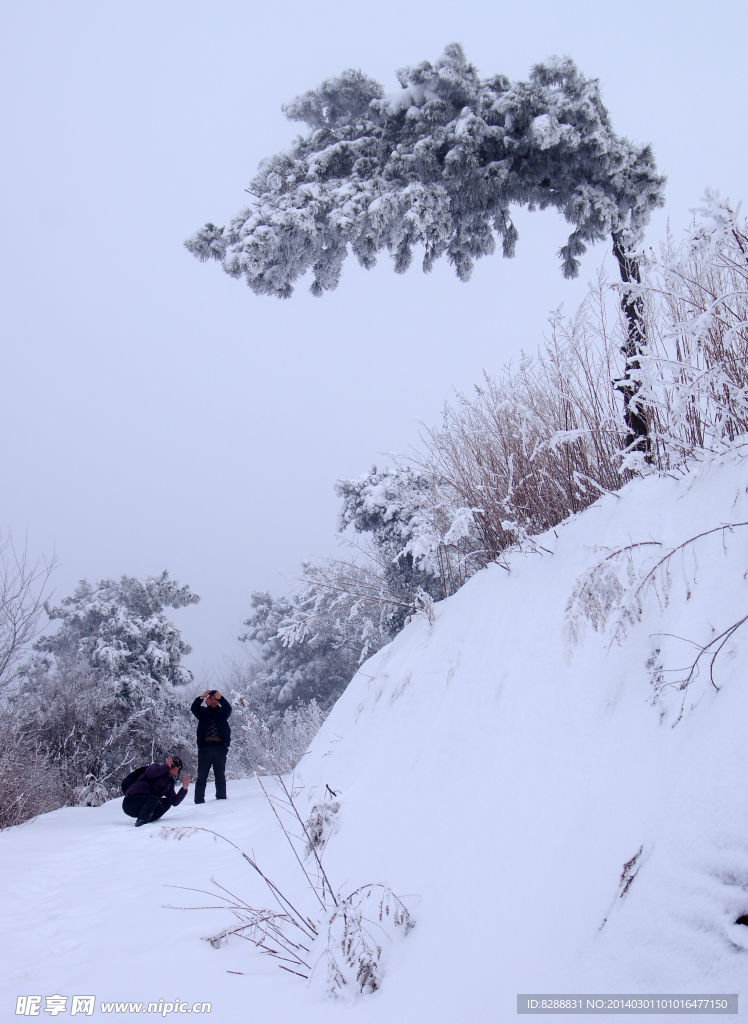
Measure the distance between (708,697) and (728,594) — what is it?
0.29 metres

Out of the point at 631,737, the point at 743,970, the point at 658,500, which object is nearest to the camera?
the point at 743,970

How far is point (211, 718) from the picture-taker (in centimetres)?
634

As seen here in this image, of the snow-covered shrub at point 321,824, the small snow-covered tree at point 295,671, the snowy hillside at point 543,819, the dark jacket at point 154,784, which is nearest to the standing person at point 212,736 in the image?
the dark jacket at point 154,784

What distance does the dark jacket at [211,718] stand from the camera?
6.28 m

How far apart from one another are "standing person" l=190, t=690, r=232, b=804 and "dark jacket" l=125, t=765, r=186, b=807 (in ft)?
3.02

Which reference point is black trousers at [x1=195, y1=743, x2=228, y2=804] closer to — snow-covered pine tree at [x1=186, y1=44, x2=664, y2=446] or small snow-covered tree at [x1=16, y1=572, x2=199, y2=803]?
small snow-covered tree at [x1=16, y1=572, x2=199, y2=803]

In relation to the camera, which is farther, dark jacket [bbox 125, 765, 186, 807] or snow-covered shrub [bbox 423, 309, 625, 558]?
dark jacket [bbox 125, 765, 186, 807]

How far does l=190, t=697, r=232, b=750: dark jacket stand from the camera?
20.6 ft

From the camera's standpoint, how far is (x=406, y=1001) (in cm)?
118

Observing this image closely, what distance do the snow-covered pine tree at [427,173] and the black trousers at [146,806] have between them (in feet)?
16.4

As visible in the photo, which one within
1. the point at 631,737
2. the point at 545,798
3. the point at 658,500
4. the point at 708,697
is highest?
the point at 658,500

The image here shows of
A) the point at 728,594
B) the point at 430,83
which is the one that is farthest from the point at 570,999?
the point at 430,83

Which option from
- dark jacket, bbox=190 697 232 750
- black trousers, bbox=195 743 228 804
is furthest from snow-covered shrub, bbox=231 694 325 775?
black trousers, bbox=195 743 228 804

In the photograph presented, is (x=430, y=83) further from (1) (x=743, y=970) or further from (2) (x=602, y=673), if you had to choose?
(1) (x=743, y=970)
